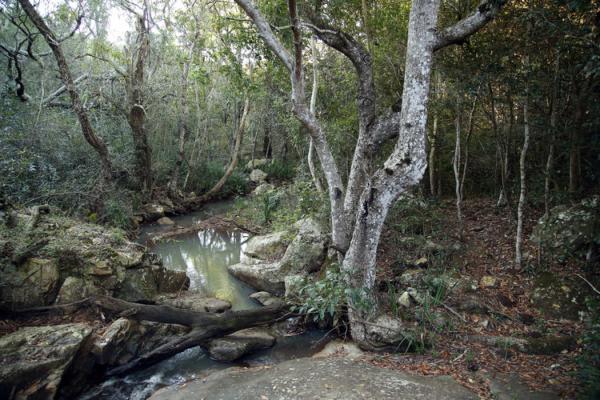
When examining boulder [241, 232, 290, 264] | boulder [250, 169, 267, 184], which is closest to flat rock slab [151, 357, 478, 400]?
boulder [241, 232, 290, 264]

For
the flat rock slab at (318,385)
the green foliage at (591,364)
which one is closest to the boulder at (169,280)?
the flat rock slab at (318,385)

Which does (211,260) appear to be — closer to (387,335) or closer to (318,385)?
(387,335)

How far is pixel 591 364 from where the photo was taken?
136 inches

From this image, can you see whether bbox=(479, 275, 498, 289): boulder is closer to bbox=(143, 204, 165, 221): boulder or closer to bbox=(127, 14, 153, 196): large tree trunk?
bbox=(143, 204, 165, 221): boulder

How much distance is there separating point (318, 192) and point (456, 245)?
3.77m

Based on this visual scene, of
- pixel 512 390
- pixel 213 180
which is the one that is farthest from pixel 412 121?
pixel 213 180

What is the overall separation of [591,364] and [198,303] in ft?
19.6

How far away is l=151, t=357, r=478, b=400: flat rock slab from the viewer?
407cm

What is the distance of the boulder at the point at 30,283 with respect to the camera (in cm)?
559

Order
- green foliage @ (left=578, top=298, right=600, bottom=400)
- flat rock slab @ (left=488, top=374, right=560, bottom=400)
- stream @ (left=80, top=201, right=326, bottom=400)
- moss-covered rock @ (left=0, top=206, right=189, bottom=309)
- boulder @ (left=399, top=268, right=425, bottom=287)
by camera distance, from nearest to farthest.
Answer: green foliage @ (left=578, top=298, right=600, bottom=400) < flat rock slab @ (left=488, top=374, right=560, bottom=400) < stream @ (left=80, top=201, right=326, bottom=400) < moss-covered rock @ (left=0, top=206, right=189, bottom=309) < boulder @ (left=399, top=268, right=425, bottom=287)

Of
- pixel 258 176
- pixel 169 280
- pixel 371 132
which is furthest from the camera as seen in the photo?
pixel 258 176

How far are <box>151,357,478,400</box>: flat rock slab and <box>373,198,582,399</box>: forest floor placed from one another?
355mm

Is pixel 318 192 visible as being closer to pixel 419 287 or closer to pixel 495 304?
pixel 419 287

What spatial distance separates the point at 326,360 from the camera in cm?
510
